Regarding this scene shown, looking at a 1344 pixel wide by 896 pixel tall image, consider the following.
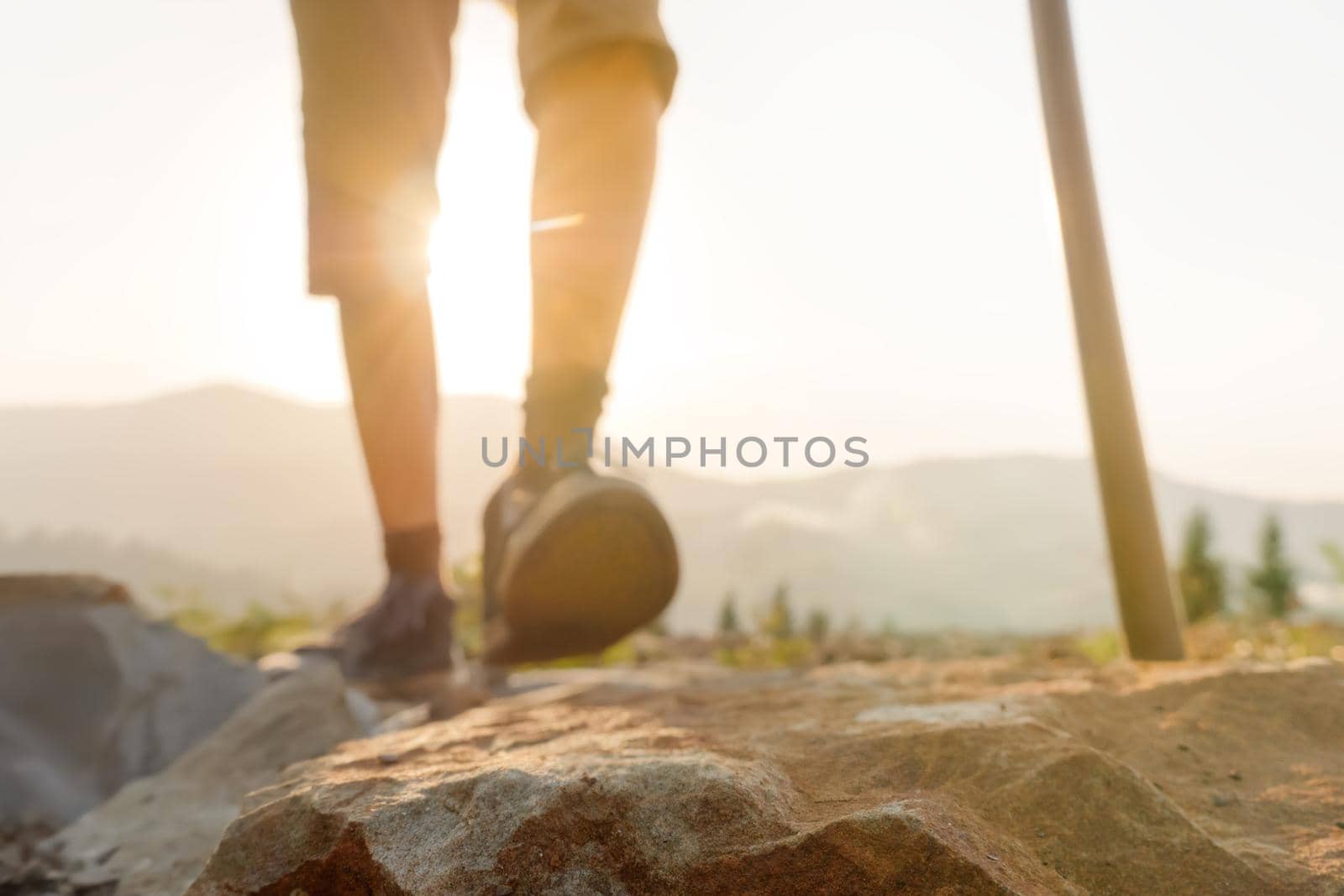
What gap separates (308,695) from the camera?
146 cm

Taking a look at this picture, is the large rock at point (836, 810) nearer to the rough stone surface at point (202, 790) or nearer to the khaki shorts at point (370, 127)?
the rough stone surface at point (202, 790)

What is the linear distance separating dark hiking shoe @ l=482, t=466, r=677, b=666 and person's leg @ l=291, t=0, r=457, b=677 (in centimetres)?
37

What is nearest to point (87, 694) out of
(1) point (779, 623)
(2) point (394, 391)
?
(2) point (394, 391)

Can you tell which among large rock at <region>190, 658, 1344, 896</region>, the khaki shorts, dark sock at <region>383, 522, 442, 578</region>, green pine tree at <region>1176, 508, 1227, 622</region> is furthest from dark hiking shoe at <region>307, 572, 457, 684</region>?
green pine tree at <region>1176, 508, 1227, 622</region>

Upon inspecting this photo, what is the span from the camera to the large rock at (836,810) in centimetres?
61

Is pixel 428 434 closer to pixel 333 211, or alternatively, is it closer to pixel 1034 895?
pixel 333 211

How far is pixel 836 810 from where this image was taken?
67 centimetres

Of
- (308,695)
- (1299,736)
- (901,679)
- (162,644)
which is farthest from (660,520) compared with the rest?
(162,644)

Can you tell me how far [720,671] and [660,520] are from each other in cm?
102

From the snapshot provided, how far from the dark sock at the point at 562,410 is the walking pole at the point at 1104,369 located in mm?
923

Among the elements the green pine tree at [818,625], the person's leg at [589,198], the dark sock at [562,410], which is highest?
the person's leg at [589,198]

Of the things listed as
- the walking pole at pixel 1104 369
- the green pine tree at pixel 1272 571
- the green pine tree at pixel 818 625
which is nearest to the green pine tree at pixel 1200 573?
the green pine tree at pixel 1272 571

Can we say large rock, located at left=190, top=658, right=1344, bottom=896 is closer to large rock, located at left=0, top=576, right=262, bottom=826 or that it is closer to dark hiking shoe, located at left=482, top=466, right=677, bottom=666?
dark hiking shoe, located at left=482, top=466, right=677, bottom=666

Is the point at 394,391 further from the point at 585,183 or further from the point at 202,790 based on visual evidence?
the point at 202,790
